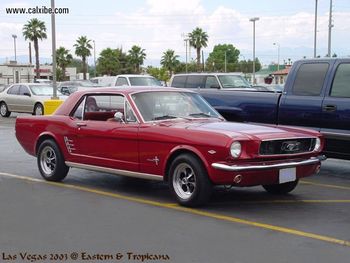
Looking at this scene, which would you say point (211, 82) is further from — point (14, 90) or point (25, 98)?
point (14, 90)

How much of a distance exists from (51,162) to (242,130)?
136 inches

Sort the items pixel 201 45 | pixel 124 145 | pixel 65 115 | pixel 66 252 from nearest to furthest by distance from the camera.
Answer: pixel 66 252 → pixel 124 145 → pixel 65 115 → pixel 201 45

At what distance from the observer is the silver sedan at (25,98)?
22.8 m

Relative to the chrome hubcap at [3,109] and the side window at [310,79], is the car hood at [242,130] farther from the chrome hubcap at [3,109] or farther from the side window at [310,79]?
the chrome hubcap at [3,109]

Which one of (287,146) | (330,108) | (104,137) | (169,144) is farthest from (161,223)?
(330,108)

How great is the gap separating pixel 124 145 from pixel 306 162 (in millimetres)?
2373

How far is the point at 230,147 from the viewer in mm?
6504

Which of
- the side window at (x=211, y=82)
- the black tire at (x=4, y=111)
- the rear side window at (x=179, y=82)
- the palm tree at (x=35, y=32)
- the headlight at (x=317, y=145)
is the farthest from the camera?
the palm tree at (x=35, y=32)

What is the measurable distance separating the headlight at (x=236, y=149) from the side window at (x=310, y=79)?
3181mm

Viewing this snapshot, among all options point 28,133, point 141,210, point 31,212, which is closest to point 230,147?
point 141,210

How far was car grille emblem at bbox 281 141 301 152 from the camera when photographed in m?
7.02

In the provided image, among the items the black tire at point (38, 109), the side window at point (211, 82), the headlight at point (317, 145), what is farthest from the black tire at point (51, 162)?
the black tire at point (38, 109)

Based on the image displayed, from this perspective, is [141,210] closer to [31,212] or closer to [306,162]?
[31,212]

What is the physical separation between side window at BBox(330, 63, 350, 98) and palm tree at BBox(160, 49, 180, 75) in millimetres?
90497
